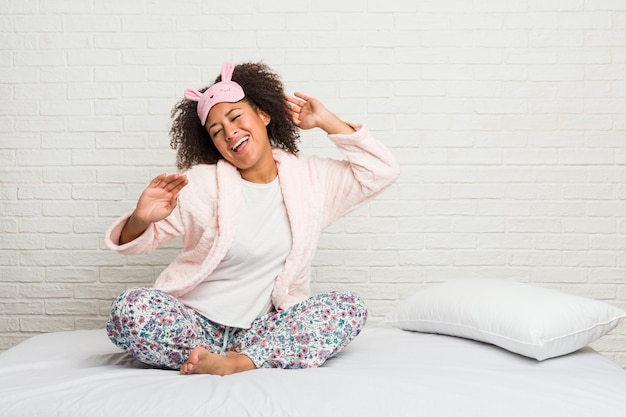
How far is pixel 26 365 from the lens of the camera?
2.18 meters

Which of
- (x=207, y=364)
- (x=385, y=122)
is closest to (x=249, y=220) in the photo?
(x=207, y=364)

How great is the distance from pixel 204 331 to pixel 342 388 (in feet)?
2.14

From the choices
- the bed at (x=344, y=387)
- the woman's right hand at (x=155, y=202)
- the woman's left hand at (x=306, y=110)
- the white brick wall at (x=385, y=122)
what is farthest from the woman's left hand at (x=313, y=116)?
the bed at (x=344, y=387)

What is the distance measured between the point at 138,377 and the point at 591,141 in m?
2.14

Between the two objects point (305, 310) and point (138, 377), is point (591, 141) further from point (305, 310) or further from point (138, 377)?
point (138, 377)

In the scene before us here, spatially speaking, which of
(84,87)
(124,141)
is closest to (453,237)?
(124,141)

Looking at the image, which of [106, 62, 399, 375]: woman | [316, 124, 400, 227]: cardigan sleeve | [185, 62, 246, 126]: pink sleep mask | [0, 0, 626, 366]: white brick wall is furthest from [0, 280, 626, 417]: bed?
[0, 0, 626, 366]: white brick wall

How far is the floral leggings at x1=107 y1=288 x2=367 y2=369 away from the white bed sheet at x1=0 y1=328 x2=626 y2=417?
0.06 m

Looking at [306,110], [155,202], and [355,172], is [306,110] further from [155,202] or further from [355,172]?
[155,202]

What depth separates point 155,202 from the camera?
228 centimetres

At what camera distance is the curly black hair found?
8.73ft

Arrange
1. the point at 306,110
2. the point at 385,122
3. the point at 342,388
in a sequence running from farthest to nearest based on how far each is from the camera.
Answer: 1. the point at 385,122
2. the point at 306,110
3. the point at 342,388

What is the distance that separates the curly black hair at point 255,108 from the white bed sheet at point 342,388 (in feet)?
2.49

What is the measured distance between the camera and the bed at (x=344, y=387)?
1764 mm
